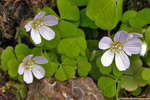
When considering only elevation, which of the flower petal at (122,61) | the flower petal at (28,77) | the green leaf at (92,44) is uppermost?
the green leaf at (92,44)

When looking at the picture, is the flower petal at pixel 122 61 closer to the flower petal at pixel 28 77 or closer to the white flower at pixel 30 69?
the white flower at pixel 30 69

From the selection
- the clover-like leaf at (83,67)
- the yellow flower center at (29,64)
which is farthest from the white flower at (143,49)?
the yellow flower center at (29,64)

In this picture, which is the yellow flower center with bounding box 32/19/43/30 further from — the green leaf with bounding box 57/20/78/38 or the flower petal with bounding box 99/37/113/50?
the flower petal with bounding box 99/37/113/50

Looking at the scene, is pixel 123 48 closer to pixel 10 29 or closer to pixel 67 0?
pixel 67 0

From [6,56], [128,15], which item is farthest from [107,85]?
[6,56]

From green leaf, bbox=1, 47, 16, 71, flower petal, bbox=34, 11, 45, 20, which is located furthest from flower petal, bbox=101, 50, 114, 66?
green leaf, bbox=1, 47, 16, 71

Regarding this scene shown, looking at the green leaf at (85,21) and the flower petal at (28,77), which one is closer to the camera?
the flower petal at (28,77)
